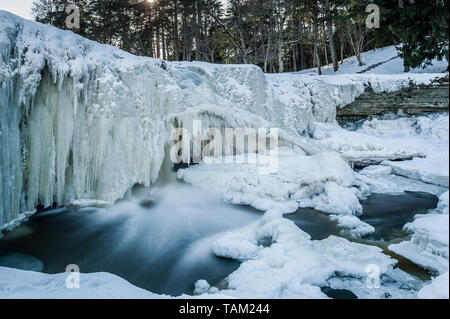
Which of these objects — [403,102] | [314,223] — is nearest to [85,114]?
[314,223]

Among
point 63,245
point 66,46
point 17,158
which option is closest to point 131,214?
point 63,245

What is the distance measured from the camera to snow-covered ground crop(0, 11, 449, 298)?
3662 mm

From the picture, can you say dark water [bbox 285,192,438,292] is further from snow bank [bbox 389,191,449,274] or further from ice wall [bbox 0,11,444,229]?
ice wall [bbox 0,11,444,229]

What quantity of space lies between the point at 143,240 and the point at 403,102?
12327mm

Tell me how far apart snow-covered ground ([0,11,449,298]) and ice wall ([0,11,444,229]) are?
0.09ft

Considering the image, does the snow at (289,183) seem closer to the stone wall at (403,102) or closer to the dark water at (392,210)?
the dark water at (392,210)

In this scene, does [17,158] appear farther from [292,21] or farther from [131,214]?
[292,21]

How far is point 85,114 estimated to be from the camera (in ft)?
21.9

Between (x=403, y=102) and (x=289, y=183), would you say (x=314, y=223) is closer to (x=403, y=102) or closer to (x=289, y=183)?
(x=289, y=183)

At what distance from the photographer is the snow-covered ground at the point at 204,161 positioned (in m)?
3.66

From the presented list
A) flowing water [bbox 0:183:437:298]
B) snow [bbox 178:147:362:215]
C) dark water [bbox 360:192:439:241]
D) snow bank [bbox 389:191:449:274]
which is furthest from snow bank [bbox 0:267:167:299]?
dark water [bbox 360:192:439:241]

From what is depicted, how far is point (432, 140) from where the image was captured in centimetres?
989

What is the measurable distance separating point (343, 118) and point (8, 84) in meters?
12.5

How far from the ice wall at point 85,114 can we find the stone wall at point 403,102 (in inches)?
181
